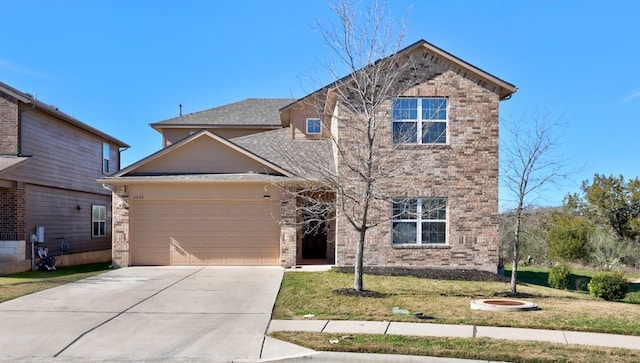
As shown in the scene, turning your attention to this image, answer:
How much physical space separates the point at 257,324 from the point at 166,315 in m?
1.85

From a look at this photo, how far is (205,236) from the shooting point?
17656mm

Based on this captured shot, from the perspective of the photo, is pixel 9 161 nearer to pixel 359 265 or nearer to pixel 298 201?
pixel 298 201

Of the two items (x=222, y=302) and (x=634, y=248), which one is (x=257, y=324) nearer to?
(x=222, y=302)

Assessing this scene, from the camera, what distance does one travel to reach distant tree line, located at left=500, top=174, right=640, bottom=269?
27.9 m

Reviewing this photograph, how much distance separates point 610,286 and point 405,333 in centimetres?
736

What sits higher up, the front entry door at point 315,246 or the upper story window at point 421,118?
the upper story window at point 421,118

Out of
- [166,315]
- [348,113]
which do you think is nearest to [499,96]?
[348,113]

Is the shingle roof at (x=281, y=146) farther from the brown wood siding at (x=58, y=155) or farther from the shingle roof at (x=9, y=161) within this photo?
the shingle roof at (x=9, y=161)

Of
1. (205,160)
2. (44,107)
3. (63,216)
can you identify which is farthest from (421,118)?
(63,216)

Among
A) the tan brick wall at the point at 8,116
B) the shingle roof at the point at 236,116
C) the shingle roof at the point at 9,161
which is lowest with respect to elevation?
the shingle roof at the point at 9,161

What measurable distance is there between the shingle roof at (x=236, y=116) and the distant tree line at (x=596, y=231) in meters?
12.3

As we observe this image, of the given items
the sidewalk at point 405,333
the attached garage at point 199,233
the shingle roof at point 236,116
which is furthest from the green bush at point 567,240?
the sidewalk at point 405,333

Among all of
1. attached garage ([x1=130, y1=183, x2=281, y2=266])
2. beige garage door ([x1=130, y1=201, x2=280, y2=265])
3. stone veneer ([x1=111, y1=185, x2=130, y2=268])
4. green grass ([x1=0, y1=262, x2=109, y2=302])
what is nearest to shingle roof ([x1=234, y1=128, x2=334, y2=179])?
attached garage ([x1=130, y1=183, x2=281, y2=266])

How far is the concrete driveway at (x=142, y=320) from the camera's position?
24.9 feet
